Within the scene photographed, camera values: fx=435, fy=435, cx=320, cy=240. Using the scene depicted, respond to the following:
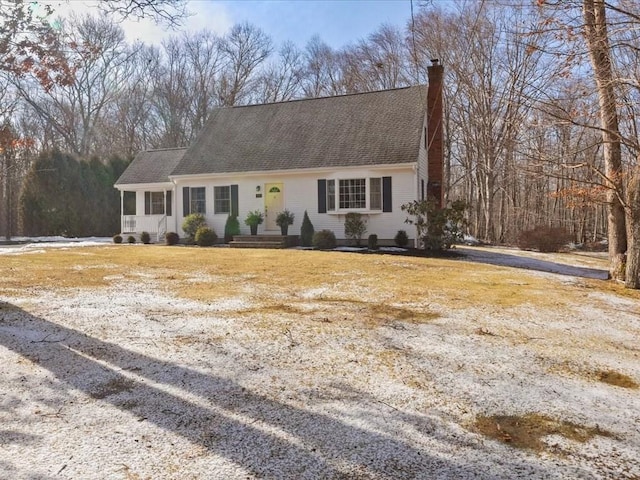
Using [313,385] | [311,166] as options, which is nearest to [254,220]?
[311,166]

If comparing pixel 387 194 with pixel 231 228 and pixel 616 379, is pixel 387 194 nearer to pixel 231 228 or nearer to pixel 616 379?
pixel 231 228

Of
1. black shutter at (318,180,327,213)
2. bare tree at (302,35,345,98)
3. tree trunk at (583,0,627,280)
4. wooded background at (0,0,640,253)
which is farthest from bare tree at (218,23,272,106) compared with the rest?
tree trunk at (583,0,627,280)

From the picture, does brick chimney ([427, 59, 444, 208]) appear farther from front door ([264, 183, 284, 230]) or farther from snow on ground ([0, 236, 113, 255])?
snow on ground ([0, 236, 113, 255])

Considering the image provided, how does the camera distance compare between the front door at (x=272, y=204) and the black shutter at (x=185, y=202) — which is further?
the black shutter at (x=185, y=202)

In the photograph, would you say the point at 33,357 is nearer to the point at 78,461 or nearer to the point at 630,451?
the point at 78,461

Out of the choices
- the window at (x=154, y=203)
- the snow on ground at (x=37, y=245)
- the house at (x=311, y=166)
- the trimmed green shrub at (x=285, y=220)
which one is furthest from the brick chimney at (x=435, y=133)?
the snow on ground at (x=37, y=245)

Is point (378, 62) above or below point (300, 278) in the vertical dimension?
above

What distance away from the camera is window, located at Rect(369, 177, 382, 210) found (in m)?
15.0

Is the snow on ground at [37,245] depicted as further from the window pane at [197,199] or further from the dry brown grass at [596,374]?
the dry brown grass at [596,374]

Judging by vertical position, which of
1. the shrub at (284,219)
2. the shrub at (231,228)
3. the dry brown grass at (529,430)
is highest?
the shrub at (284,219)

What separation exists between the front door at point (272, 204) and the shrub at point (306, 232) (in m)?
1.32

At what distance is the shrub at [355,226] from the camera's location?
14906 millimetres

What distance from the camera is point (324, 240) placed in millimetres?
14578

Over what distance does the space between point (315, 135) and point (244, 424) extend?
1534cm
